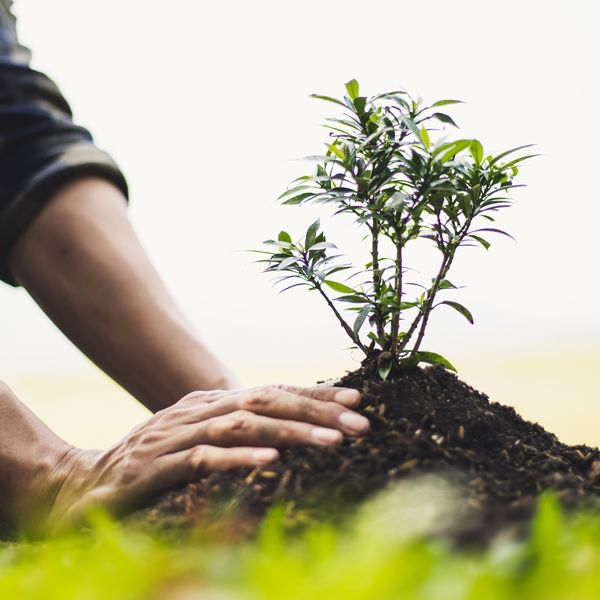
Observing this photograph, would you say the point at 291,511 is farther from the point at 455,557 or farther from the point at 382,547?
Result: the point at 382,547

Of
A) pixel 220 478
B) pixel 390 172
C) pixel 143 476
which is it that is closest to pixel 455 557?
pixel 220 478

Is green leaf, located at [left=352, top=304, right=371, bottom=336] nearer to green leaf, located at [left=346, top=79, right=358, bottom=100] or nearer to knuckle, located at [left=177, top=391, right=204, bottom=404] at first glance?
knuckle, located at [left=177, top=391, right=204, bottom=404]

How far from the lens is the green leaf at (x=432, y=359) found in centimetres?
231

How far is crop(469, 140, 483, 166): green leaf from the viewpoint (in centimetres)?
225

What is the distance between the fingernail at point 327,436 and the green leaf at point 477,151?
1.02 m

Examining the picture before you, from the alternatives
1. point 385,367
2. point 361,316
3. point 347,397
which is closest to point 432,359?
point 385,367

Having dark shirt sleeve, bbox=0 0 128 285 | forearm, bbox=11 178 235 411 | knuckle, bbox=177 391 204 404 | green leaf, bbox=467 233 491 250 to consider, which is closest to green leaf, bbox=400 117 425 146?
green leaf, bbox=467 233 491 250

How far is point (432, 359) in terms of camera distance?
2.33m

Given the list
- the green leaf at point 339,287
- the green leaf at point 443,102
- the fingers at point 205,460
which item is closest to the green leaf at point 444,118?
the green leaf at point 443,102

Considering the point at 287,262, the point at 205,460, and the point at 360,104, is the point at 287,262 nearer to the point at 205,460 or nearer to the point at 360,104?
the point at 360,104

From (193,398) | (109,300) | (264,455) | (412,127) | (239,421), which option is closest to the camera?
(264,455)

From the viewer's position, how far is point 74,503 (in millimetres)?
2246

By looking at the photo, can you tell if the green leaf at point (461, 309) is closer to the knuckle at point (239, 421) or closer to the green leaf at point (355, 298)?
the green leaf at point (355, 298)

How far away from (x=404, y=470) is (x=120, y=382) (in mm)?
1449
